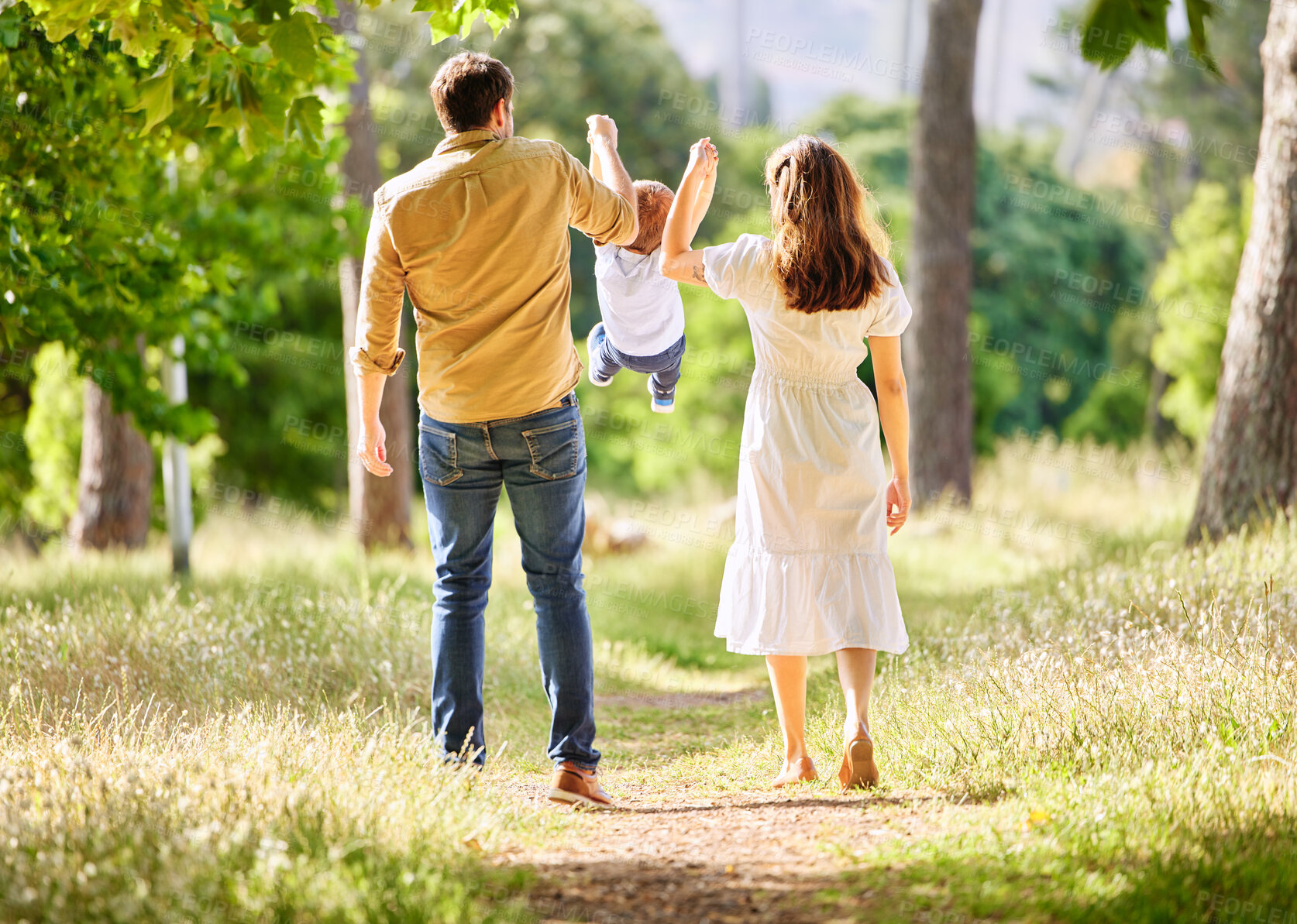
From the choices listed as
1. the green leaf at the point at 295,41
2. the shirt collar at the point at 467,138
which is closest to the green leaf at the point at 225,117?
the green leaf at the point at 295,41

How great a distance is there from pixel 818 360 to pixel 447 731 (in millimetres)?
1573

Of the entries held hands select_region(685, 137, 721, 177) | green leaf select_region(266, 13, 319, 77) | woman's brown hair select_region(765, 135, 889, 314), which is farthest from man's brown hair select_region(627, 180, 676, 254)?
green leaf select_region(266, 13, 319, 77)

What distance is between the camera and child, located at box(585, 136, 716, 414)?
3.64 m

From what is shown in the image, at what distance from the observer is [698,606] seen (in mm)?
7879

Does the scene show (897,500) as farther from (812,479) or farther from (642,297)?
(642,297)

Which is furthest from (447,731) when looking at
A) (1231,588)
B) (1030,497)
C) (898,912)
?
(1030,497)

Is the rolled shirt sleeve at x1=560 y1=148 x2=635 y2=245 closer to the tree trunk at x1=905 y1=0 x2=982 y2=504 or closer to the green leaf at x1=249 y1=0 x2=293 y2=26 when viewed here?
the green leaf at x1=249 y1=0 x2=293 y2=26

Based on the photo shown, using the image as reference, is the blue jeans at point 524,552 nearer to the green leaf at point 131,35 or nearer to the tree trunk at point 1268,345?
the green leaf at point 131,35

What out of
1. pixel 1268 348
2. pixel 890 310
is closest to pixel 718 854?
pixel 890 310

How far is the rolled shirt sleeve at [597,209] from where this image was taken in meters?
3.16

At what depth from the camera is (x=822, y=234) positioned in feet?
10.6

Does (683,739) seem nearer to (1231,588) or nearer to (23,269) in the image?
(1231,588)

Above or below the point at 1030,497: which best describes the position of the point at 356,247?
above

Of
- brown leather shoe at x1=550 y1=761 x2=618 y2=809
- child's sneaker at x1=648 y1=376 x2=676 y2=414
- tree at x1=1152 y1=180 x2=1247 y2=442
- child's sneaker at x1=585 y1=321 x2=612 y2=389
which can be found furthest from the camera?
tree at x1=1152 y1=180 x2=1247 y2=442
